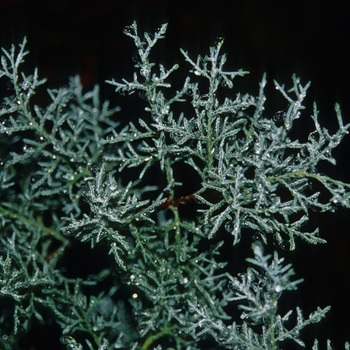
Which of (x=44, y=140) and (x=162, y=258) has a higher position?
(x=44, y=140)

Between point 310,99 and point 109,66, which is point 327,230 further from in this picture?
point 109,66

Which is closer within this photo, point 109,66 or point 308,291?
point 308,291

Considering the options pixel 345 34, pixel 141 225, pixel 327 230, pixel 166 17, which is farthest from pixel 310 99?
pixel 141 225

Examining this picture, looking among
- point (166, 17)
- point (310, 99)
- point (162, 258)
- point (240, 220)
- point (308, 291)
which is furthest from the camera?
point (166, 17)

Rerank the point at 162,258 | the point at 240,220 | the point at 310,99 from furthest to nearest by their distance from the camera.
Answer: the point at 310,99
the point at 162,258
the point at 240,220

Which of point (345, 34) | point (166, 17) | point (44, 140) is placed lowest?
point (44, 140)

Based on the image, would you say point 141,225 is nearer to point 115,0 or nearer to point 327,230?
point 327,230
